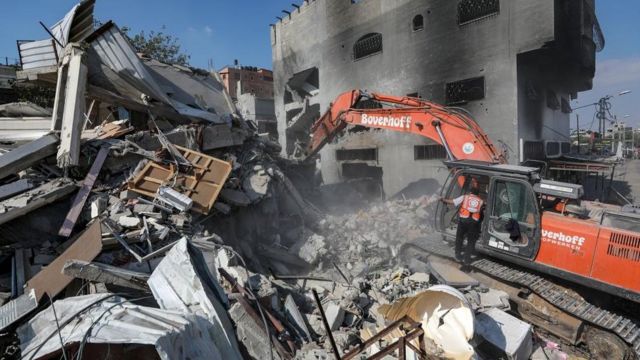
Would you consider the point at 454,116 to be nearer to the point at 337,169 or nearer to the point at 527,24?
the point at 527,24

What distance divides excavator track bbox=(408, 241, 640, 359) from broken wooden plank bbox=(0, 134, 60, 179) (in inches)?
301

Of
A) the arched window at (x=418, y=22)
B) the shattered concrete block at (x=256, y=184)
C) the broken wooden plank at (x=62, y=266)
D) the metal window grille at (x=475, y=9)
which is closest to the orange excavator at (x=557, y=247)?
the shattered concrete block at (x=256, y=184)

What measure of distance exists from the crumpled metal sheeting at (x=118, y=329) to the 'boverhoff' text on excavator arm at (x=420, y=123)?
5.46 meters

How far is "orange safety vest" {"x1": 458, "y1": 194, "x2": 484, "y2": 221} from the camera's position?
18.4 ft

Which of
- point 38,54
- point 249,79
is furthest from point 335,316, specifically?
Answer: point 249,79

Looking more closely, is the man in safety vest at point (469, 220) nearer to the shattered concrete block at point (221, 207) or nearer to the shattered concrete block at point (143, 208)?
the shattered concrete block at point (221, 207)

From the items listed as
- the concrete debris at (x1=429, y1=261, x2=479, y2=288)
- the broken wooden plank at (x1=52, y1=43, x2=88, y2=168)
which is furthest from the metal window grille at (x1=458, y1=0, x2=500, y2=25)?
the broken wooden plank at (x1=52, y1=43, x2=88, y2=168)

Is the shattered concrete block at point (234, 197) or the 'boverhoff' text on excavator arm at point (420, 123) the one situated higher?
the 'boverhoff' text on excavator arm at point (420, 123)

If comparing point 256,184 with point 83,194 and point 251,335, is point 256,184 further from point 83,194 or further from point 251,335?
point 251,335

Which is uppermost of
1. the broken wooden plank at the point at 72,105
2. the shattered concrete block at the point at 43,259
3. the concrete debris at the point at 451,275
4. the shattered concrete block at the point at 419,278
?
the broken wooden plank at the point at 72,105

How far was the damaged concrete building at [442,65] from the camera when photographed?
1076cm

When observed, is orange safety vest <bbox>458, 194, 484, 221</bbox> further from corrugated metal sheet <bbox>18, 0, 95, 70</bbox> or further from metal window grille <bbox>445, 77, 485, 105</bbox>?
corrugated metal sheet <bbox>18, 0, 95, 70</bbox>

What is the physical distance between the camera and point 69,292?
14.5 ft

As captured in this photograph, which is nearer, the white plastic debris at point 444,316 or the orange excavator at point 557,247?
the white plastic debris at point 444,316
